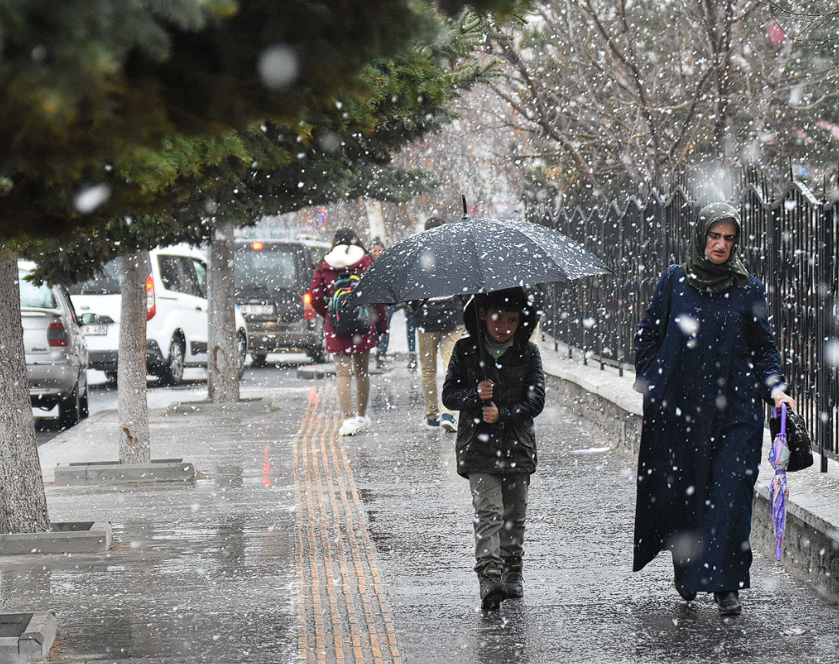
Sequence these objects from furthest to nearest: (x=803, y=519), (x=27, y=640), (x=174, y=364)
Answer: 1. (x=174, y=364)
2. (x=803, y=519)
3. (x=27, y=640)

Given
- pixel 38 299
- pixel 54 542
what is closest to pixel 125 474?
pixel 54 542

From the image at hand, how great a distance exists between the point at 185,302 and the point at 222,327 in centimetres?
417

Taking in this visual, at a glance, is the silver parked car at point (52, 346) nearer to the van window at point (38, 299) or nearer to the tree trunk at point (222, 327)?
the van window at point (38, 299)

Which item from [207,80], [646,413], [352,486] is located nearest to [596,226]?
[352,486]

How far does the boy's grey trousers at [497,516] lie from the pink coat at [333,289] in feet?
18.8

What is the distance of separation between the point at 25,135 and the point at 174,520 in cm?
568

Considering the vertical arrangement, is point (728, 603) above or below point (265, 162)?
below

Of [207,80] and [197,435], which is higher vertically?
[207,80]

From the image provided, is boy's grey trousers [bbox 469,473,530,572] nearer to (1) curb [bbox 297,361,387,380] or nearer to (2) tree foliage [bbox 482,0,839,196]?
(2) tree foliage [bbox 482,0,839,196]

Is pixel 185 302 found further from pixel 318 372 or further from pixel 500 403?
pixel 500 403

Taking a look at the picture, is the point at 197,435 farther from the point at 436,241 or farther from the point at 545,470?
the point at 436,241

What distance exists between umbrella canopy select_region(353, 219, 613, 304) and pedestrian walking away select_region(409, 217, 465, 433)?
210 inches

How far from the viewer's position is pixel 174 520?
788 cm

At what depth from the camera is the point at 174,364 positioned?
18.3 meters
